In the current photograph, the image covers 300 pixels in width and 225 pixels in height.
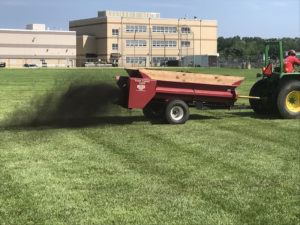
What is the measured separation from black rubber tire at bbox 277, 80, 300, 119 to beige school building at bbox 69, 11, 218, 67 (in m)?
93.3

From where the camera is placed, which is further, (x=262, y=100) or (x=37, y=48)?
(x=37, y=48)

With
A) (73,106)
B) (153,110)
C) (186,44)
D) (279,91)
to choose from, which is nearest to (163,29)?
(186,44)

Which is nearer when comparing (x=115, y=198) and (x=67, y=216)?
(x=67, y=216)

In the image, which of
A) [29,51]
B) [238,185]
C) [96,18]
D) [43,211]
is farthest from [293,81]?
[96,18]

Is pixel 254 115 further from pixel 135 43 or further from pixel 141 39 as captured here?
pixel 141 39

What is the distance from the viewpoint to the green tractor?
12.8 m

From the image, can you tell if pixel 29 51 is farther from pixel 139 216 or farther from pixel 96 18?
pixel 139 216

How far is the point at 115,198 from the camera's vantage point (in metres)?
5.71

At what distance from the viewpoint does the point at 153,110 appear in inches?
492

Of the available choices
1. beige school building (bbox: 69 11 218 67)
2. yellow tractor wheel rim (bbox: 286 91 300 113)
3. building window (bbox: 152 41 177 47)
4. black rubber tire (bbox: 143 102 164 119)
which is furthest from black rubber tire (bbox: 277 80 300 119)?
building window (bbox: 152 41 177 47)

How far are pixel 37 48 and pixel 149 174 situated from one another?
102443 millimetres

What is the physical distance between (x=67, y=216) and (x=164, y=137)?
16.2ft

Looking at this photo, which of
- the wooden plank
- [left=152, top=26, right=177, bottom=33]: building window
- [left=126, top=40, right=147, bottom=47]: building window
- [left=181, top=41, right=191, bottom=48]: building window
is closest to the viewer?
the wooden plank

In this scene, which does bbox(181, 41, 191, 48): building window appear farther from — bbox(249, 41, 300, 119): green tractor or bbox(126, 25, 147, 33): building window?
bbox(249, 41, 300, 119): green tractor
